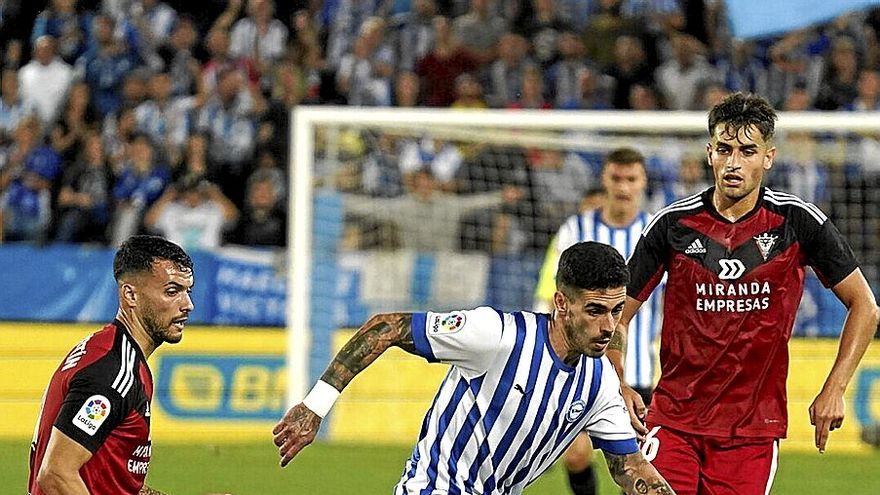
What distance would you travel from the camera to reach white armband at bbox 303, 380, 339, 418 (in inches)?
213

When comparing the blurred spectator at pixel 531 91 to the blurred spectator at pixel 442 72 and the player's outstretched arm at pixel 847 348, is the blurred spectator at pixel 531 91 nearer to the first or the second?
the blurred spectator at pixel 442 72

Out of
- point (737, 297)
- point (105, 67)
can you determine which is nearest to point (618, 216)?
point (737, 297)

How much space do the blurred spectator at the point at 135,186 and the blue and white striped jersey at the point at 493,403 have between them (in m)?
10.1

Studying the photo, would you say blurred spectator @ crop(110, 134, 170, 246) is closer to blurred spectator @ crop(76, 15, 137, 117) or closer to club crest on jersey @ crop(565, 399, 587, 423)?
blurred spectator @ crop(76, 15, 137, 117)

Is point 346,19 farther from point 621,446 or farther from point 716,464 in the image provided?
point 621,446

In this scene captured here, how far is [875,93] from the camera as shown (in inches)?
636

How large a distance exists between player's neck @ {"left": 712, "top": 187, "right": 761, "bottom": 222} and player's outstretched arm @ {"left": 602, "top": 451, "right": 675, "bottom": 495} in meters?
1.11

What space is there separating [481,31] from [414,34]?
2.42 feet

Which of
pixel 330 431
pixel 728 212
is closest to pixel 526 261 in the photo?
pixel 330 431

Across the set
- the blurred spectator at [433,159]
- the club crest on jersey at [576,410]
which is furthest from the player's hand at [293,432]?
the blurred spectator at [433,159]

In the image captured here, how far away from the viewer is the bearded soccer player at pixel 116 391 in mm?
4898

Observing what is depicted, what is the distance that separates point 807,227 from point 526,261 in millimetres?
8267

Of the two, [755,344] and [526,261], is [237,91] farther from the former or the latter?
[755,344]

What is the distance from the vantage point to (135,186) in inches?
620
